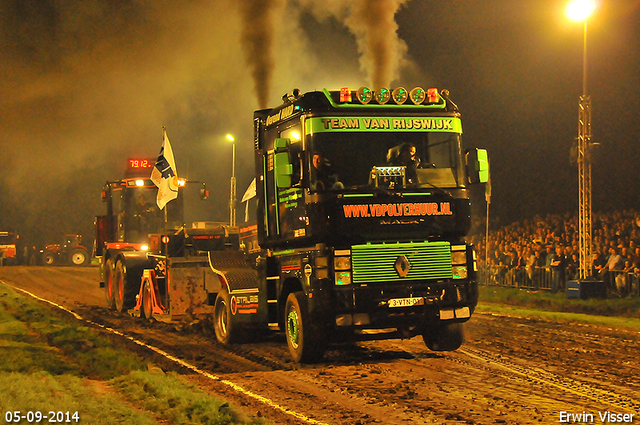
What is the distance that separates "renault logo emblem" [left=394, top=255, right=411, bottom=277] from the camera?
32.3 feet

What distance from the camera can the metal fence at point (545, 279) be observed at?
1933 centimetres

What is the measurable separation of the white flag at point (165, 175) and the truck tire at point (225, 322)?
17.7 ft

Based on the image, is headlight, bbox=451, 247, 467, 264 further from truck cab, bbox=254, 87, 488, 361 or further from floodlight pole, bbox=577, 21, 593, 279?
floodlight pole, bbox=577, 21, 593, 279

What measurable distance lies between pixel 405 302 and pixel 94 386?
157 inches

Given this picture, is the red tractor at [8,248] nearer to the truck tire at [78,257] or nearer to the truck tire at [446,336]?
the truck tire at [78,257]

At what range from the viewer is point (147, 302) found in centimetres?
1673

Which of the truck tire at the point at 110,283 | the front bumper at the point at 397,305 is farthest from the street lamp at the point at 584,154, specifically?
the truck tire at the point at 110,283

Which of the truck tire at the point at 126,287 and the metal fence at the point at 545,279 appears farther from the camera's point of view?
the metal fence at the point at 545,279

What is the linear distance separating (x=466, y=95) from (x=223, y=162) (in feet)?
57.4

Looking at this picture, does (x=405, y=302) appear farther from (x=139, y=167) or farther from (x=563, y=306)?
(x=139, y=167)

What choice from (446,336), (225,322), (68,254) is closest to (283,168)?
(446,336)

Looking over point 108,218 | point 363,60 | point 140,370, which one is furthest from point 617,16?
point 140,370

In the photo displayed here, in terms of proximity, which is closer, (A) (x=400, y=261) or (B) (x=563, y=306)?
(A) (x=400, y=261)

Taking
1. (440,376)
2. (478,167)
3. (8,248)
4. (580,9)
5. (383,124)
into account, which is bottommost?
(440,376)
